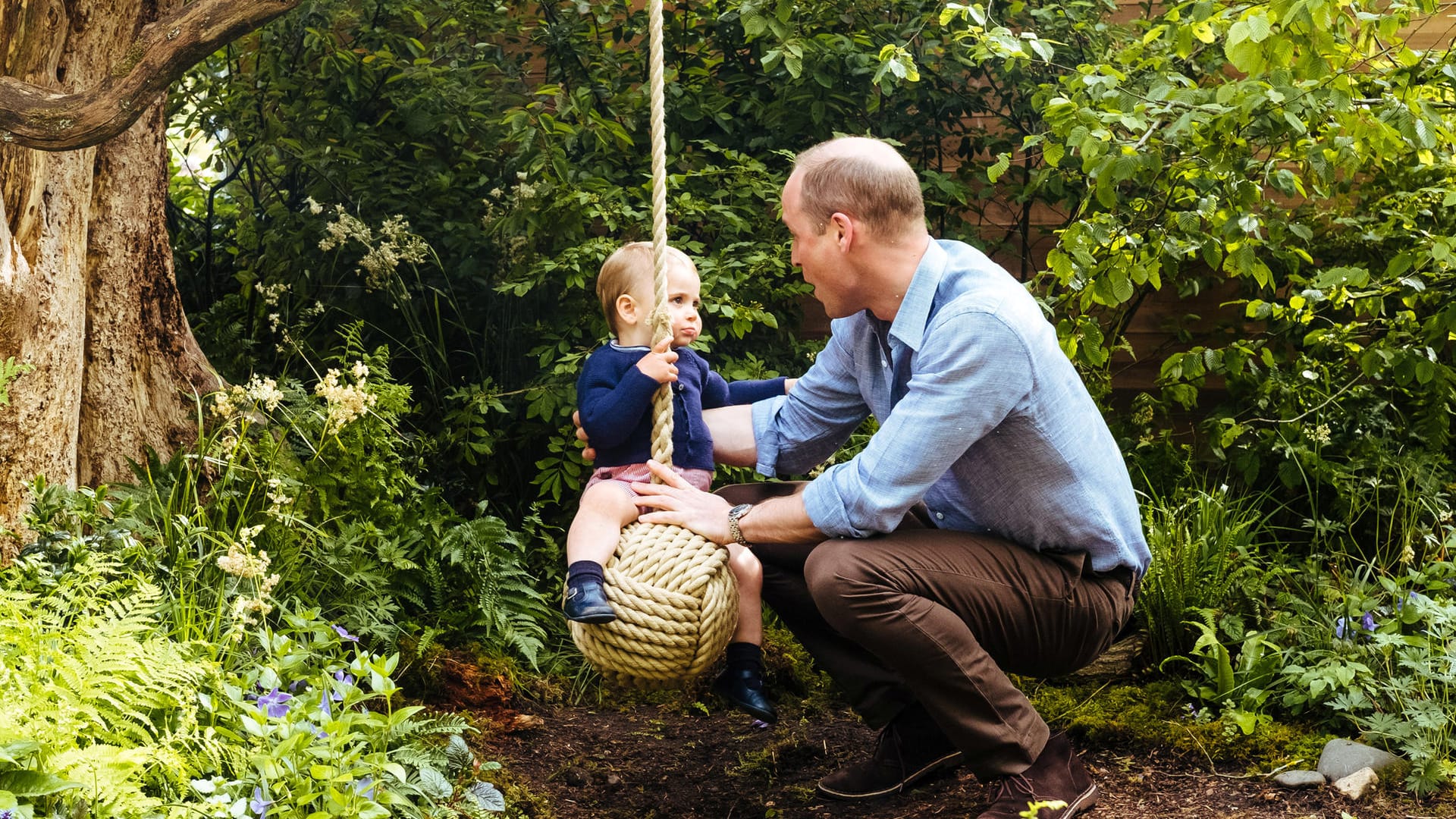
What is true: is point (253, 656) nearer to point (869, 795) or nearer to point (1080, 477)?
point (869, 795)

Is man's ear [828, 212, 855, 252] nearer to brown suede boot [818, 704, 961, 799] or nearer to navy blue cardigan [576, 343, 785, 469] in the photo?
navy blue cardigan [576, 343, 785, 469]

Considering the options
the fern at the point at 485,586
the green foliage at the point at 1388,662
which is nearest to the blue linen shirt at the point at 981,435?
the green foliage at the point at 1388,662

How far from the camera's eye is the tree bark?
3.37 m

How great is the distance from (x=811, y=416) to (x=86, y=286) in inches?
95.1

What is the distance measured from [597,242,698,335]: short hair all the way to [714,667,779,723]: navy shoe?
0.98 meters

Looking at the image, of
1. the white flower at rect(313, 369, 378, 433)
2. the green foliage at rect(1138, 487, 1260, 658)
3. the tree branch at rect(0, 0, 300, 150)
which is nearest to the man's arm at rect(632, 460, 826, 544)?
the white flower at rect(313, 369, 378, 433)

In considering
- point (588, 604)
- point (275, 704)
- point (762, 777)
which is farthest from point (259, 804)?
point (762, 777)

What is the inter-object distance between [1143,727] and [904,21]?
2893 mm

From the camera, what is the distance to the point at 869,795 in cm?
293

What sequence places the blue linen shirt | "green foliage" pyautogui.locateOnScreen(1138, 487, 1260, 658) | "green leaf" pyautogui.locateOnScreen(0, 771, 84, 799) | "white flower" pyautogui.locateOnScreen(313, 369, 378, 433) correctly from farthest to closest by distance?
"green foliage" pyautogui.locateOnScreen(1138, 487, 1260, 658) < "white flower" pyautogui.locateOnScreen(313, 369, 378, 433) < the blue linen shirt < "green leaf" pyautogui.locateOnScreen(0, 771, 84, 799)

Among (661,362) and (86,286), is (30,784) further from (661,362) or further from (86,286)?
(86,286)

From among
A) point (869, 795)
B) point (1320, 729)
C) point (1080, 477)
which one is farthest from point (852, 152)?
point (1320, 729)

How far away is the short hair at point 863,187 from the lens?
2561 mm

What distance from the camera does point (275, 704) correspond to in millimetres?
2334
